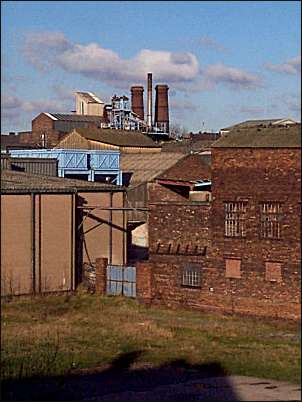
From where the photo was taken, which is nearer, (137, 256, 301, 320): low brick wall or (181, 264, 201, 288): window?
(137, 256, 301, 320): low brick wall

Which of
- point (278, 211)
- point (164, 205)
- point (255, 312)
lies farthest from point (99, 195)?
point (278, 211)

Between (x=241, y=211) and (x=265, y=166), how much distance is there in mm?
347

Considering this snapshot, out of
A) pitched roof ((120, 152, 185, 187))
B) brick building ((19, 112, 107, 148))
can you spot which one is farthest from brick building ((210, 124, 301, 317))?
brick building ((19, 112, 107, 148))

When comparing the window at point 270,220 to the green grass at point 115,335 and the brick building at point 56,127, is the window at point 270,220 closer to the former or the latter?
the green grass at point 115,335

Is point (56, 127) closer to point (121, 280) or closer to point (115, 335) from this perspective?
point (121, 280)

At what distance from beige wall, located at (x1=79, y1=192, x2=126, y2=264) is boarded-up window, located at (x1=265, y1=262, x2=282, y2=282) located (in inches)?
125

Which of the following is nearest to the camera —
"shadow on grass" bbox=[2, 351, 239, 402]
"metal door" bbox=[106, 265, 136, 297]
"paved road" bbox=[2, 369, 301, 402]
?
"paved road" bbox=[2, 369, 301, 402]

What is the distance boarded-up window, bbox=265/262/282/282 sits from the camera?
559cm

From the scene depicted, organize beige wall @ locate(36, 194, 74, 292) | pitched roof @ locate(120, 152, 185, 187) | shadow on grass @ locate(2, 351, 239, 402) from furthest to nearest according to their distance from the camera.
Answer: pitched roof @ locate(120, 152, 185, 187) < beige wall @ locate(36, 194, 74, 292) < shadow on grass @ locate(2, 351, 239, 402)

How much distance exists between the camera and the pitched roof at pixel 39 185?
7.39 m

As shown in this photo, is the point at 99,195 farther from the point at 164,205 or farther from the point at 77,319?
the point at 77,319

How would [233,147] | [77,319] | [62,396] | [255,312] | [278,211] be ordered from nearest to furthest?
[62,396], [278,211], [233,147], [255,312], [77,319]

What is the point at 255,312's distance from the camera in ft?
20.1

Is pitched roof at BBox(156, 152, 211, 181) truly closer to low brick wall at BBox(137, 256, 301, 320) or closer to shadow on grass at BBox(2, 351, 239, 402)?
→ low brick wall at BBox(137, 256, 301, 320)
